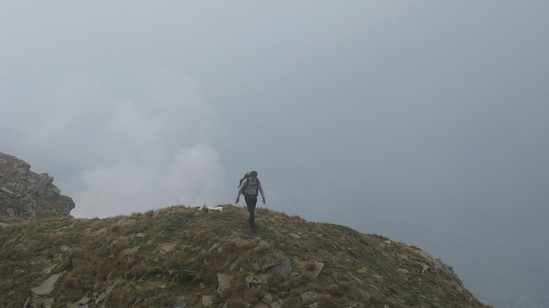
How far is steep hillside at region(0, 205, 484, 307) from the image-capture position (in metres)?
14.4

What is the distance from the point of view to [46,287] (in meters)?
15.7

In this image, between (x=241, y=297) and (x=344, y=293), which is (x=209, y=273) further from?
(x=344, y=293)

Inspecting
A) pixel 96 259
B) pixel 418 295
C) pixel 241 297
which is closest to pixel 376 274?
pixel 418 295

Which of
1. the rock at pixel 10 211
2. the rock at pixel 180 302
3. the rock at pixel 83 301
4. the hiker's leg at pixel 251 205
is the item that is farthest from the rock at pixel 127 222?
the rock at pixel 10 211

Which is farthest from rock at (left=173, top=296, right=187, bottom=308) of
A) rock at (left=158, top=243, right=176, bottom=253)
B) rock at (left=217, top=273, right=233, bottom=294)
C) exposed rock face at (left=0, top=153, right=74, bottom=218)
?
exposed rock face at (left=0, top=153, right=74, bottom=218)

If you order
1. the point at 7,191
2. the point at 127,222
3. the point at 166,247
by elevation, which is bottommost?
the point at 166,247

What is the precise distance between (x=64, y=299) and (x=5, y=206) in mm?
25306

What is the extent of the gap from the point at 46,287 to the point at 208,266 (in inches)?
287

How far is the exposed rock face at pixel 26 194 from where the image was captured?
34984 mm

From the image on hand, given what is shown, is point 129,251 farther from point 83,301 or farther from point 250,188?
point 250,188

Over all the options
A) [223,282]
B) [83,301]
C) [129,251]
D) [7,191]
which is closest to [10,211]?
[7,191]

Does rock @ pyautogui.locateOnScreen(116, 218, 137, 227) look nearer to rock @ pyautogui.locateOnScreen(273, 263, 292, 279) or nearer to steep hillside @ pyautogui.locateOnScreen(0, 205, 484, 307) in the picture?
steep hillside @ pyautogui.locateOnScreen(0, 205, 484, 307)

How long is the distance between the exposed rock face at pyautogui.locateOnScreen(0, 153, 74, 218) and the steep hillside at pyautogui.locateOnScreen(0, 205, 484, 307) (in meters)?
14.8

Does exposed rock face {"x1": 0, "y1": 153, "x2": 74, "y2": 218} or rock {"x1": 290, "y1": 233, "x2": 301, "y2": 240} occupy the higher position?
exposed rock face {"x1": 0, "y1": 153, "x2": 74, "y2": 218}
